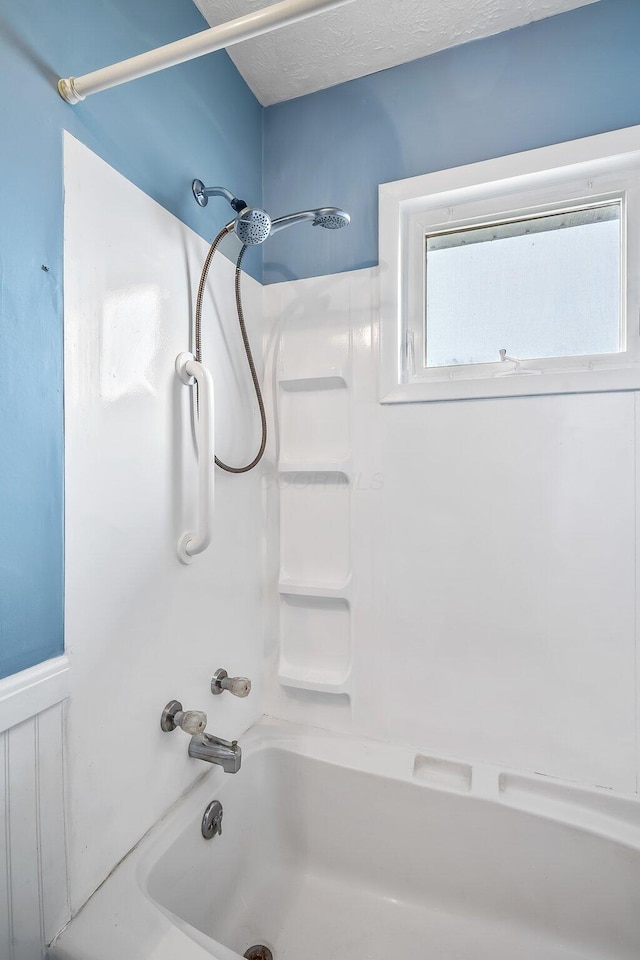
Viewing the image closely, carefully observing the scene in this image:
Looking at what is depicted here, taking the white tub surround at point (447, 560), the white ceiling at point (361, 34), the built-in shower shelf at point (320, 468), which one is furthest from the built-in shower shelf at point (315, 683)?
the white ceiling at point (361, 34)

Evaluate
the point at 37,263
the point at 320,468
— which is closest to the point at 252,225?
the point at 37,263

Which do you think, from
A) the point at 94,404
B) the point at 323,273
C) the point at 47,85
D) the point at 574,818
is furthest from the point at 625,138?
the point at 574,818

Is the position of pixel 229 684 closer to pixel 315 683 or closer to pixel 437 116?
pixel 315 683

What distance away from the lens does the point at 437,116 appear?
4.61 ft

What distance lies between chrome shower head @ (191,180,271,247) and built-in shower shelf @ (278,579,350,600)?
38.5 inches

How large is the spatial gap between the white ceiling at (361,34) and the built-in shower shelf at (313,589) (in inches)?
60.7

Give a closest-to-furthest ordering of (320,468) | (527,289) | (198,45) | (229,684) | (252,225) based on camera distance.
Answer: (198,45) < (252,225) < (229,684) < (527,289) < (320,468)

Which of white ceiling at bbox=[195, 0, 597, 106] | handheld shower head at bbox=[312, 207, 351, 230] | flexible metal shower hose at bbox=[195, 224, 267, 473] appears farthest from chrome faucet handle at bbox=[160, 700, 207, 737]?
white ceiling at bbox=[195, 0, 597, 106]

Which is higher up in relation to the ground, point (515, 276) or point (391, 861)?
point (515, 276)

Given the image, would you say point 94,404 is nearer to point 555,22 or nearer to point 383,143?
point 383,143

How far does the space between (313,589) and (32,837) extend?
2.90 feet

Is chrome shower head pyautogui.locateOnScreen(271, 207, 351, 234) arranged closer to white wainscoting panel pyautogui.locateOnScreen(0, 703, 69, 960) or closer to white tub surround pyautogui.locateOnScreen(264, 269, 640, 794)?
white tub surround pyautogui.locateOnScreen(264, 269, 640, 794)

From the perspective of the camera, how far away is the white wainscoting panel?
77cm

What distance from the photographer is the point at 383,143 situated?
1.46 metres
